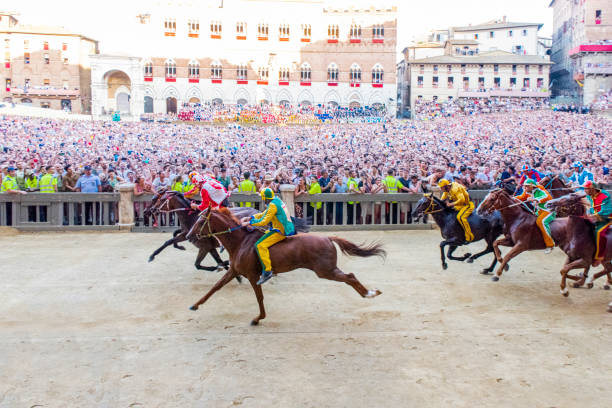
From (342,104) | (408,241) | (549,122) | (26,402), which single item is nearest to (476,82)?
(342,104)

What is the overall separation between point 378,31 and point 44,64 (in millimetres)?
46808

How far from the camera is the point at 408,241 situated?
1355 cm

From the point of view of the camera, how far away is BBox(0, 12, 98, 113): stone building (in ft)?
236

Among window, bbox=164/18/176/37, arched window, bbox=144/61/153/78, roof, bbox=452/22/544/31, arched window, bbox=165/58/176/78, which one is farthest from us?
roof, bbox=452/22/544/31

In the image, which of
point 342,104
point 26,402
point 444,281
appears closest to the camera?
point 26,402

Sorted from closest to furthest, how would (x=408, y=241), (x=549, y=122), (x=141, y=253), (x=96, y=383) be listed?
1. (x=96, y=383)
2. (x=141, y=253)
3. (x=408, y=241)
4. (x=549, y=122)

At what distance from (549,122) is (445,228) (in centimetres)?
3572

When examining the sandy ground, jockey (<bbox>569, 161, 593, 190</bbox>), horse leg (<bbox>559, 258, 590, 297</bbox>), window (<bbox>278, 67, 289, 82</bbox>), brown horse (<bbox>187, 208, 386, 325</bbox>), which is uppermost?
window (<bbox>278, 67, 289, 82</bbox>)

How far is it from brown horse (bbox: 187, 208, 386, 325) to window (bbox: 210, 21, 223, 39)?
217 ft

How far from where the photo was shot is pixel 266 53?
69.3 m

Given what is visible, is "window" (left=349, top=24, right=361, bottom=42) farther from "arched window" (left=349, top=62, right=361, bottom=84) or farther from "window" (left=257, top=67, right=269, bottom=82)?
"window" (left=257, top=67, right=269, bottom=82)

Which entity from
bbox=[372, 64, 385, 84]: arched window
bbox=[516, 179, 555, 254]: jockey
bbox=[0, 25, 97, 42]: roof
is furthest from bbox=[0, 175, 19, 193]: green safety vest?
bbox=[0, 25, 97, 42]: roof

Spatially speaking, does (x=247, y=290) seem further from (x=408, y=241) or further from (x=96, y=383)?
(x=408, y=241)

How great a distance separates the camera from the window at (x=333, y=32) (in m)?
70.2
